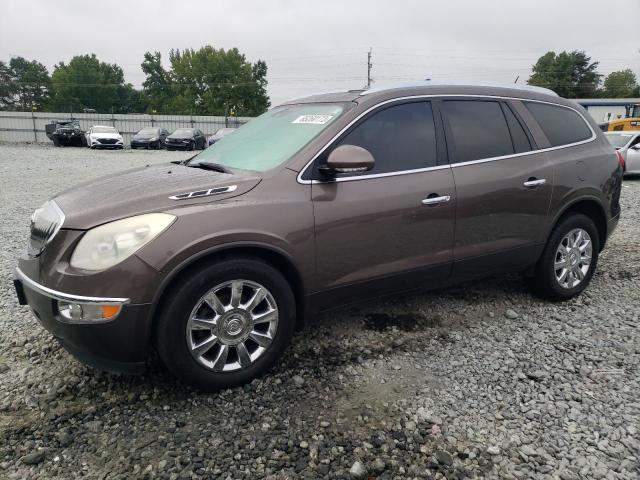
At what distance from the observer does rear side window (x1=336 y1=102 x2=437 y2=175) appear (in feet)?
10.5

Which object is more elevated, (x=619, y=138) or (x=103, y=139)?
(x=103, y=139)

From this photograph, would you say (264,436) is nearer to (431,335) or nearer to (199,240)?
(199,240)

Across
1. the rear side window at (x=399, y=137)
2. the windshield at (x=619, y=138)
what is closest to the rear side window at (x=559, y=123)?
the rear side window at (x=399, y=137)

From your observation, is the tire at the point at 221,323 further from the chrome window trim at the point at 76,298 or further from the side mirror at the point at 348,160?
the side mirror at the point at 348,160

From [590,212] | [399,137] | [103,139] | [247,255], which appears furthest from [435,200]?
[103,139]

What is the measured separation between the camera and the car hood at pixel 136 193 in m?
2.56

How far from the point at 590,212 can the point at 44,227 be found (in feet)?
14.1

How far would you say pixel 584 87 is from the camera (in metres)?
80.8

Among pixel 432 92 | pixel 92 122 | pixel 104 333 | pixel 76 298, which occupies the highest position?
pixel 92 122

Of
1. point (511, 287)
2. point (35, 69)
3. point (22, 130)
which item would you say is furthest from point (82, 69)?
point (511, 287)

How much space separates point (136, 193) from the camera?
108 inches

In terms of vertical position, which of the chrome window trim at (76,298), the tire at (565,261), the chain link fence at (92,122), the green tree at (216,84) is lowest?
the tire at (565,261)

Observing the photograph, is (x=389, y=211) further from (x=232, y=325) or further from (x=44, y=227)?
(x=44, y=227)

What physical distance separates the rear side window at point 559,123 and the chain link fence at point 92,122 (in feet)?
92.7
